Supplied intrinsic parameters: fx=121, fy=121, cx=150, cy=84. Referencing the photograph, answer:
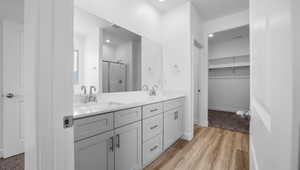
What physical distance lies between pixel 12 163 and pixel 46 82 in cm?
220

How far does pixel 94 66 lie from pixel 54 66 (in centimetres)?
120

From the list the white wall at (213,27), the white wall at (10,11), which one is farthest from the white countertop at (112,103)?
the white wall at (10,11)

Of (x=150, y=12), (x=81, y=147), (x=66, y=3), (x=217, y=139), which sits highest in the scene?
(x=150, y=12)

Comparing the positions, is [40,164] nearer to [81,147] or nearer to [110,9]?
[81,147]

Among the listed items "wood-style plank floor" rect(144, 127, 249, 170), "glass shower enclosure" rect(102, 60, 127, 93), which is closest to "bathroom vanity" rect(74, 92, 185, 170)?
"wood-style plank floor" rect(144, 127, 249, 170)

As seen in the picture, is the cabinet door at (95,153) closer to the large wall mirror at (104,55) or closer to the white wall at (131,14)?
the large wall mirror at (104,55)

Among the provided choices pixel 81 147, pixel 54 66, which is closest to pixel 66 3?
pixel 54 66

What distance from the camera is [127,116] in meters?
1.30

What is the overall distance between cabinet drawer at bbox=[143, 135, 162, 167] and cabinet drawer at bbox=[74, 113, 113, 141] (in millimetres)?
673

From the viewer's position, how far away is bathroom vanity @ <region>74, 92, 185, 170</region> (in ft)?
3.17

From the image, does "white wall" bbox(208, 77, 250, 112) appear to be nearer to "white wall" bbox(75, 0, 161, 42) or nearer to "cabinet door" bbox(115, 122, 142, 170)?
"white wall" bbox(75, 0, 161, 42)

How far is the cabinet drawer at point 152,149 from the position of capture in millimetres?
1549

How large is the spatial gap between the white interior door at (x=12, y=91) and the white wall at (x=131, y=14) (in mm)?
1479

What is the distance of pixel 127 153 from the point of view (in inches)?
51.0
